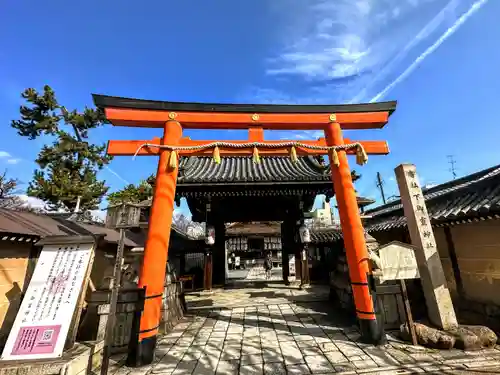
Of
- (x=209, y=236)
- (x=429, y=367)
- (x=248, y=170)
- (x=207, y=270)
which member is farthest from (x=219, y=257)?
(x=429, y=367)

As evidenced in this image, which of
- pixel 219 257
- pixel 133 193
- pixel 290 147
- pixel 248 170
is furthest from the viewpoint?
pixel 133 193

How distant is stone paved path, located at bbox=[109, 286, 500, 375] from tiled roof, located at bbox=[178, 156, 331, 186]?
499 centimetres

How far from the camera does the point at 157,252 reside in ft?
15.4

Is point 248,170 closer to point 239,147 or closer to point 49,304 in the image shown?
point 239,147

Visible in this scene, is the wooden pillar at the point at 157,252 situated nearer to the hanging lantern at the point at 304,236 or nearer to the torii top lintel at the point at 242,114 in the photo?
the torii top lintel at the point at 242,114

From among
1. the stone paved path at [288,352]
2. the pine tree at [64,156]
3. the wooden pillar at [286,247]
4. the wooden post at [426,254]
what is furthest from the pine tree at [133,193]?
the wooden post at [426,254]

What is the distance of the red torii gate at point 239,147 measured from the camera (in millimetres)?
4723

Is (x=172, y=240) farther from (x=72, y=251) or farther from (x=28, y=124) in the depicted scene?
(x=28, y=124)

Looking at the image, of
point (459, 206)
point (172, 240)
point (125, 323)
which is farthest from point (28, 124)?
point (459, 206)

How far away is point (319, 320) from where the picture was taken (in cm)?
644

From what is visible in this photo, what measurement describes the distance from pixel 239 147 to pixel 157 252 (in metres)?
3.05

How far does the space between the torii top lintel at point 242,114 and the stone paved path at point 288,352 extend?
5.04 m

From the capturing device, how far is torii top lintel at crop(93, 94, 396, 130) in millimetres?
5500

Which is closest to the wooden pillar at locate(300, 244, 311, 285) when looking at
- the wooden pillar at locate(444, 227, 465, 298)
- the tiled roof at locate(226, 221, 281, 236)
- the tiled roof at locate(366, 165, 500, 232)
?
the tiled roof at locate(366, 165, 500, 232)
